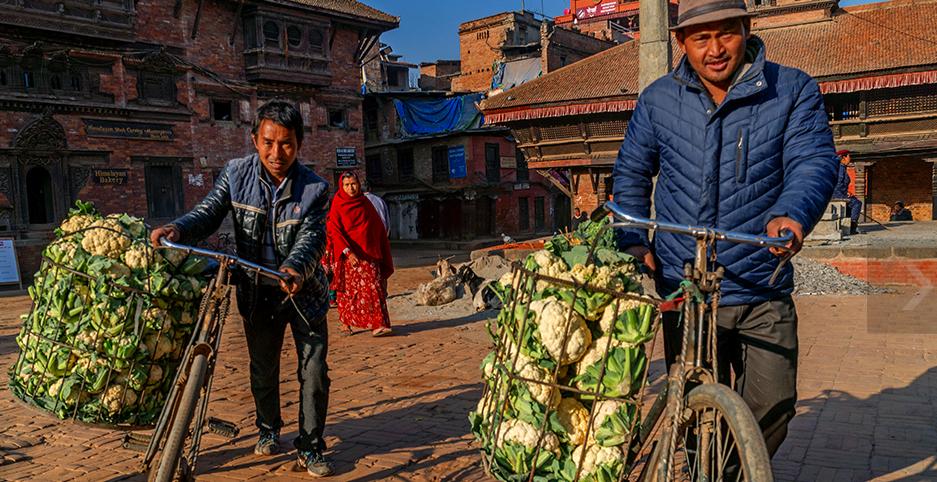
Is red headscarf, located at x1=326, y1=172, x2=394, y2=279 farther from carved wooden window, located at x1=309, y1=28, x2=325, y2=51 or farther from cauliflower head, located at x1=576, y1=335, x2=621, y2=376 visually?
carved wooden window, located at x1=309, y1=28, x2=325, y2=51

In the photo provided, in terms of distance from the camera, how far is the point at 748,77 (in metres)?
2.63

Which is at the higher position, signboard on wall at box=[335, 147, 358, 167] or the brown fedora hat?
signboard on wall at box=[335, 147, 358, 167]

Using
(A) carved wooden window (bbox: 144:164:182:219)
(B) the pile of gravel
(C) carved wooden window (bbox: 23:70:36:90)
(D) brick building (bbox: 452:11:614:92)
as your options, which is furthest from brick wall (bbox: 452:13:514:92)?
(B) the pile of gravel

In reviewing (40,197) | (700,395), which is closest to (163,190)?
(40,197)

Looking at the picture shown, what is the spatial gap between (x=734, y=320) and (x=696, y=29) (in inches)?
45.8

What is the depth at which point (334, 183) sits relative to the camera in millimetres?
29375

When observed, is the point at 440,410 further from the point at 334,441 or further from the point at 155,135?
the point at 155,135

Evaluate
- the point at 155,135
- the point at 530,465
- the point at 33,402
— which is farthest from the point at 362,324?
the point at 155,135

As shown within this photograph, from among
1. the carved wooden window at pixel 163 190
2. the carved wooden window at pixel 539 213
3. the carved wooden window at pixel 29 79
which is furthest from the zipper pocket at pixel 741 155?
the carved wooden window at pixel 539 213

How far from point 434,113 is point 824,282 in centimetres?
2803

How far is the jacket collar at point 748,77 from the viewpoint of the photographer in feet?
8.57

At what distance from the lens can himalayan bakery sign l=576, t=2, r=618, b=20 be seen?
204ft

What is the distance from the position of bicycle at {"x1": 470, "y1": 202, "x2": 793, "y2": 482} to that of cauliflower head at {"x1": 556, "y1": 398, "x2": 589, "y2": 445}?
0.03m

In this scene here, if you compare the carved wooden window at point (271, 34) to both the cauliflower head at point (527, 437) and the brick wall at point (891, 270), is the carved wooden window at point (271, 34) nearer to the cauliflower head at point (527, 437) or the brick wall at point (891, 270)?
the brick wall at point (891, 270)
